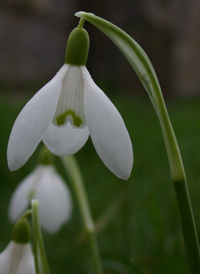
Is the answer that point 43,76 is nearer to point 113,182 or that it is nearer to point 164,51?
point 164,51

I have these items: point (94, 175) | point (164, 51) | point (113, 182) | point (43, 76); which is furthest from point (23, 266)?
point (164, 51)

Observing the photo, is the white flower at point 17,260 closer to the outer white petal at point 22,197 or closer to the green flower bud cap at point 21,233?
the green flower bud cap at point 21,233

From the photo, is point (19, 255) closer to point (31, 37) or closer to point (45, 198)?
point (45, 198)

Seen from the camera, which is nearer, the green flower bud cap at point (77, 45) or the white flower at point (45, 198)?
the green flower bud cap at point (77, 45)

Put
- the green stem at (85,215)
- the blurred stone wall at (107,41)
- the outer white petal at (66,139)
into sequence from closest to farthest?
the outer white petal at (66,139)
the green stem at (85,215)
the blurred stone wall at (107,41)

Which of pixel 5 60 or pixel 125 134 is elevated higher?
pixel 5 60

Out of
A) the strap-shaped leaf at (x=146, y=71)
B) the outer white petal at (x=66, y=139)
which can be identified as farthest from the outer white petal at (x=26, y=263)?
the strap-shaped leaf at (x=146, y=71)

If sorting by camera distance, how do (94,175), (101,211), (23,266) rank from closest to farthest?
(23,266)
(101,211)
(94,175)

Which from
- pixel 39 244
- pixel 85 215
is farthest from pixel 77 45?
pixel 85 215

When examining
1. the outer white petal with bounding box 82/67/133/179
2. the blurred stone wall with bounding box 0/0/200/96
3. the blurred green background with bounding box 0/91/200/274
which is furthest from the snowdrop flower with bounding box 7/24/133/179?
the blurred stone wall with bounding box 0/0/200/96
